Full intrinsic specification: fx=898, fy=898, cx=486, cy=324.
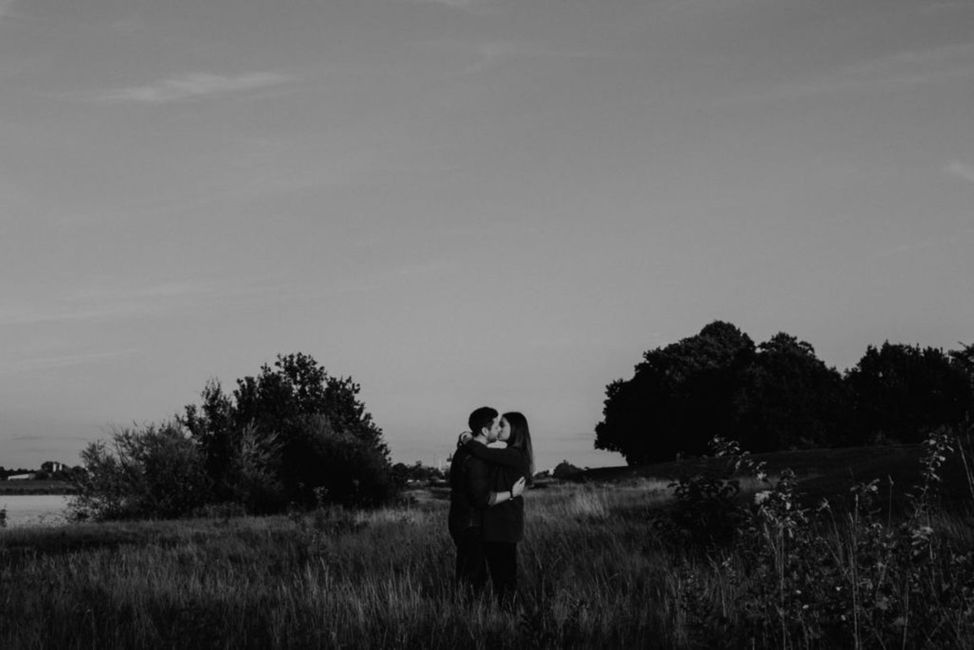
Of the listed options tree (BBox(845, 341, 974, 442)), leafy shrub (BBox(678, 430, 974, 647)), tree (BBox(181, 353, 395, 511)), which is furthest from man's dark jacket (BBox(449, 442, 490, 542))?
tree (BBox(845, 341, 974, 442))

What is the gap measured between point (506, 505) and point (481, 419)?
79 cm

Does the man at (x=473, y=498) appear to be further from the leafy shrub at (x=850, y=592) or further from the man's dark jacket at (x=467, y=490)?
the leafy shrub at (x=850, y=592)

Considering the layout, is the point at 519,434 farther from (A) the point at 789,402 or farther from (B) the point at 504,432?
(A) the point at 789,402

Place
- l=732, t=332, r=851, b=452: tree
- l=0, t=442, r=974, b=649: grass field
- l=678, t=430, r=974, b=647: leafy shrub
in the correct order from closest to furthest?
1. l=678, t=430, r=974, b=647: leafy shrub
2. l=0, t=442, r=974, b=649: grass field
3. l=732, t=332, r=851, b=452: tree

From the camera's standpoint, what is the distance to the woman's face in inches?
291

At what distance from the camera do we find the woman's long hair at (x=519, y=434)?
24.4ft

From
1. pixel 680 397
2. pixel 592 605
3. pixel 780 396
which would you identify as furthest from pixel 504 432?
pixel 680 397

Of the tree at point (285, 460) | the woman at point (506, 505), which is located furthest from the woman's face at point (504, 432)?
the tree at point (285, 460)

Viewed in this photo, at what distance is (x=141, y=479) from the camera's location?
33.9 m

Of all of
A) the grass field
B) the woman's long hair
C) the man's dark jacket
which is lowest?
the grass field

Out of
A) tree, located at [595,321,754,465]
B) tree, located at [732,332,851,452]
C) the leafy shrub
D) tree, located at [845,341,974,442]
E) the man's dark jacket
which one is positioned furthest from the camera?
tree, located at [595,321,754,465]

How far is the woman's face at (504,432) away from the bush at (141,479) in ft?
95.7

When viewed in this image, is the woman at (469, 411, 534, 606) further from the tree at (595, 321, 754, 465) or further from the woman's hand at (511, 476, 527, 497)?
the tree at (595, 321, 754, 465)

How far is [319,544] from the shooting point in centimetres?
1133
